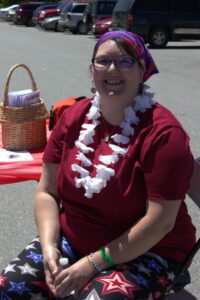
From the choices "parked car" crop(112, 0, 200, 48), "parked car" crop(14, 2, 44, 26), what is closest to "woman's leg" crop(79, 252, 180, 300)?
"parked car" crop(112, 0, 200, 48)

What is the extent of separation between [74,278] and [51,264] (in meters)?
0.12

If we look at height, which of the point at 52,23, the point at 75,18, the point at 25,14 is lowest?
the point at 25,14

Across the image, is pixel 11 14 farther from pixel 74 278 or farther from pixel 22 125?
pixel 74 278

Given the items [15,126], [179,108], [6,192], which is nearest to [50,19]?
[179,108]

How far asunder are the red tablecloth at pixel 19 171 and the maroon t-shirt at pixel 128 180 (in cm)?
29

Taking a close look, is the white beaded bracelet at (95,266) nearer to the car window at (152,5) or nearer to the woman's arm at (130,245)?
the woman's arm at (130,245)

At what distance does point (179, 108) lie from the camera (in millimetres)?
7664

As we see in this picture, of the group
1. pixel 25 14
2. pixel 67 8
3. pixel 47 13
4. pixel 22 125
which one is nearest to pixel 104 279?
pixel 22 125

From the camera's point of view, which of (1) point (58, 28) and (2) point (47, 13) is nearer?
(1) point (58, 28)

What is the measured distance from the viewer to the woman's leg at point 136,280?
6.79 feet

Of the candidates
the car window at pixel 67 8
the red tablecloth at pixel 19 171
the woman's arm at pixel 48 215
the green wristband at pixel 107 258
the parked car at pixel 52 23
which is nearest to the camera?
the green wristband at pixel 107 258

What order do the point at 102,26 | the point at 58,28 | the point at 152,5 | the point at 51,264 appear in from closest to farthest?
the point at 51,264
the point at 152,5
the point at 102,26
the point at 58,28

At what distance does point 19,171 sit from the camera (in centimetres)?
269

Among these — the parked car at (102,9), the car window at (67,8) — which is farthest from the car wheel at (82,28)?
the parked car at (102,9)
